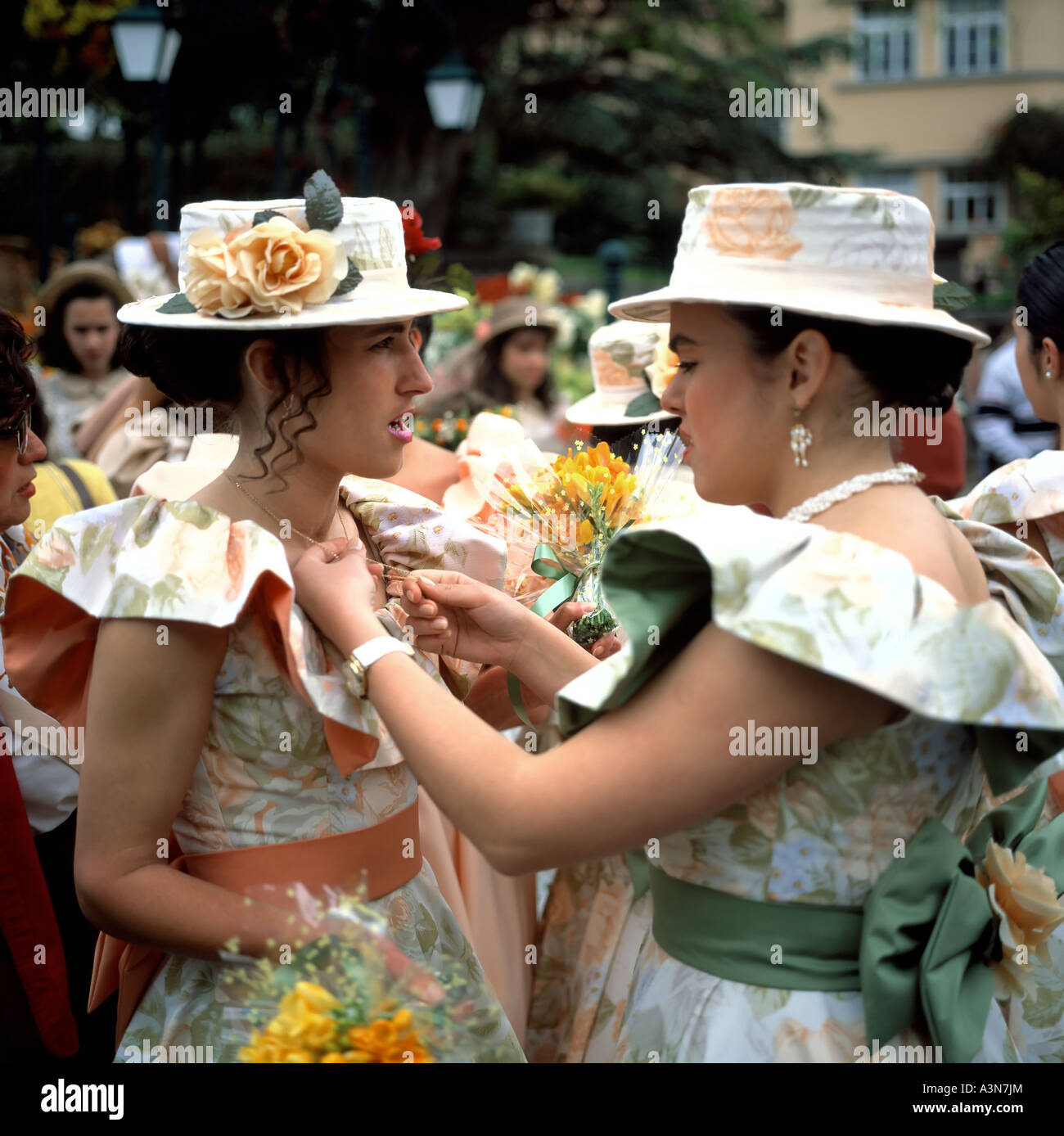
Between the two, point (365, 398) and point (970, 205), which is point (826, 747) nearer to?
point (365, 398)

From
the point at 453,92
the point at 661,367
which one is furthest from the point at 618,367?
the point at 453,92

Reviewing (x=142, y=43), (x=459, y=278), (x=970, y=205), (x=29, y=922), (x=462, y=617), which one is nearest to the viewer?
(x=462, y=617)

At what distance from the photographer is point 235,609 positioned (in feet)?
5.92

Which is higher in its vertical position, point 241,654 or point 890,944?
point 241,654

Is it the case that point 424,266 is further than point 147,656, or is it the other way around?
point 424,266

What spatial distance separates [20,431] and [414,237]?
4.78ft

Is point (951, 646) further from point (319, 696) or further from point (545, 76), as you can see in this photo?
point (545, 76)

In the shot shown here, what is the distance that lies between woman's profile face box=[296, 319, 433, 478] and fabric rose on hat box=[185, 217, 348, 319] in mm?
123

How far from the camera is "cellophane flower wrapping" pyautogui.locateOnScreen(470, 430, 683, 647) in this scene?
8.58 feet

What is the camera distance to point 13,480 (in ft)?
8.55

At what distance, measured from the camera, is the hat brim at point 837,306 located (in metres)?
1.66

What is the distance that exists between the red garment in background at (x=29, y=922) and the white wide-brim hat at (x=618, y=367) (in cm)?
218

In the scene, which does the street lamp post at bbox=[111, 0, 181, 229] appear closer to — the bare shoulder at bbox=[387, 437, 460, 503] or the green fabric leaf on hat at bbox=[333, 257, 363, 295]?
the bare shoulder at bbox=[387, 437, 460, 503]

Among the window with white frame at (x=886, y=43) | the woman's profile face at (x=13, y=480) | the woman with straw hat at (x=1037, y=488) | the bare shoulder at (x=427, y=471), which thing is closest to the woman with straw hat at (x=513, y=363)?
the bare shoulder at (x=427, y=471)
